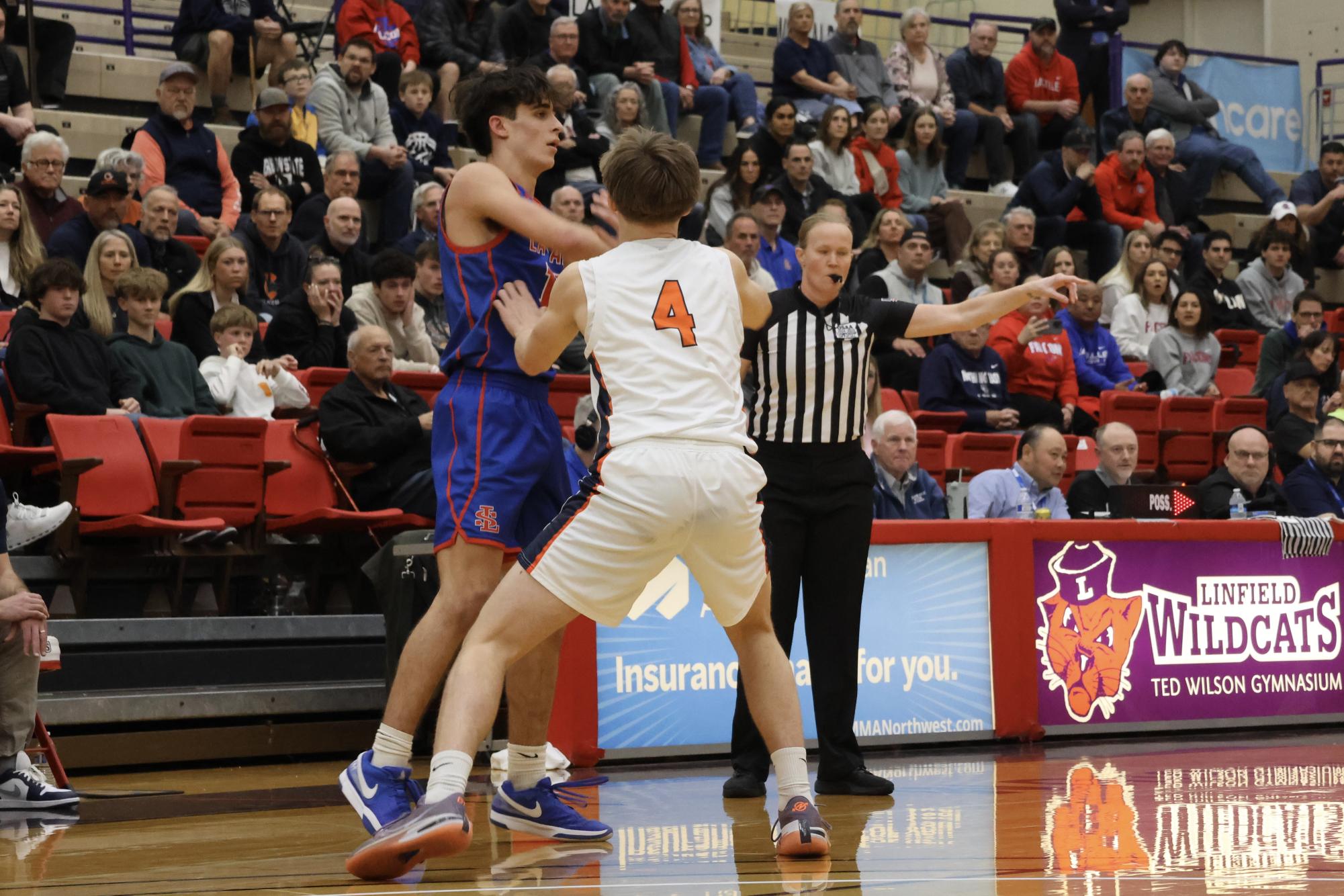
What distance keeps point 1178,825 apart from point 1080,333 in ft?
29.0

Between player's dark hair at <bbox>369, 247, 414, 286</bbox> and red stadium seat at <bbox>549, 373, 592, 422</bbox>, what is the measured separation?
3.66 feet

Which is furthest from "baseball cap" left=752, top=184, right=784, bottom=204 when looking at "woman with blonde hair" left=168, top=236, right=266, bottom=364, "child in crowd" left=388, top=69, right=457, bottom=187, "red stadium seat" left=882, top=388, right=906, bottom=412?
"woman with blonde hair" left=168, top=236, right=266, bottom=364

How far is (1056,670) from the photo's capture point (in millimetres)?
7934

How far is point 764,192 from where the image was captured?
13.0 meters

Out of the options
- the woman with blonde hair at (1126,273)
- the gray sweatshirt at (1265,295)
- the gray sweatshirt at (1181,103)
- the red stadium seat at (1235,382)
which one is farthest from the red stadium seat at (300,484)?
the gray sweatshirt at (1181,103)

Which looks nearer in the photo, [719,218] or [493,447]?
[493,447]

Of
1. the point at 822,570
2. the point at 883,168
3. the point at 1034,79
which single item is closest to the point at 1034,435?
the point at 822,570

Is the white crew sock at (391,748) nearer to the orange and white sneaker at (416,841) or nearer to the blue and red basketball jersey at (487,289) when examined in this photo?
the orange and white sneaker at (416,841)

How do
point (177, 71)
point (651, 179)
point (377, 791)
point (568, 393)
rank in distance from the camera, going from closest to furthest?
1. point (651, 179)
2. point (377, 791)
3. point (568, 393)
4. point (177, 71)

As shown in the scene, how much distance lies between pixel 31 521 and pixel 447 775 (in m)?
4.08

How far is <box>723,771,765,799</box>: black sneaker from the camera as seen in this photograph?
5719mm

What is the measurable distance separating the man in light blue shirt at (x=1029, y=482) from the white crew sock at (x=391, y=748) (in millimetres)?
5304

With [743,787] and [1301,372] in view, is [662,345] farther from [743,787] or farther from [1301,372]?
[1301,372]

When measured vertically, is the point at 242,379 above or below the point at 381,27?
below
